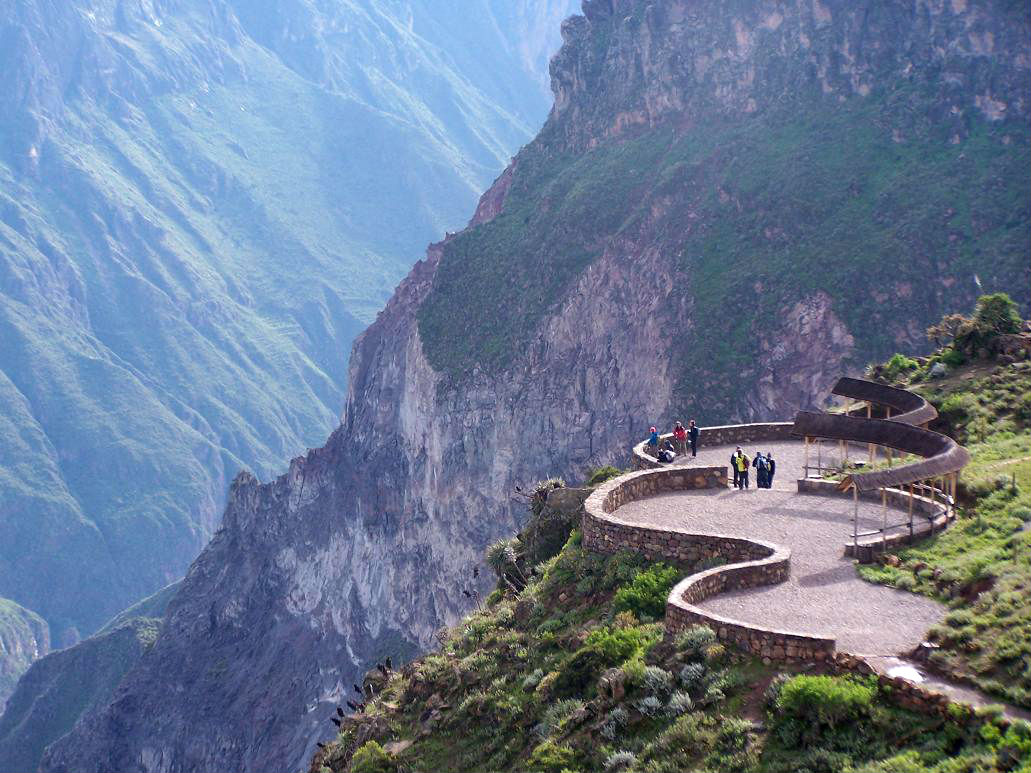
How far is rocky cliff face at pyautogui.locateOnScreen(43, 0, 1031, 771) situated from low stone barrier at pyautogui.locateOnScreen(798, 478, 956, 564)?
170 ft

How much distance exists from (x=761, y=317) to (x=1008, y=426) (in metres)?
54.2

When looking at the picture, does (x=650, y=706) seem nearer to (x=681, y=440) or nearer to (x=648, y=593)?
(x=648, y=593)

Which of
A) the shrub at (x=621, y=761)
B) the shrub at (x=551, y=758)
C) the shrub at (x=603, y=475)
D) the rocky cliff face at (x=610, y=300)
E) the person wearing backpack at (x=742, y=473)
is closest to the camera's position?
the shrub at (x=621, y=761)

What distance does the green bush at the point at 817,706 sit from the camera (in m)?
14.8

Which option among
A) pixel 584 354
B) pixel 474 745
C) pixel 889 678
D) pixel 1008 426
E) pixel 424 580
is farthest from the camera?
pixel 424 580

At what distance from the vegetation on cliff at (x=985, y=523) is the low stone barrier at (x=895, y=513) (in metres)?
0.28

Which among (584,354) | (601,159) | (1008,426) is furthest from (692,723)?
(601,159)

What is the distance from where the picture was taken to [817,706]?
48.9 feet

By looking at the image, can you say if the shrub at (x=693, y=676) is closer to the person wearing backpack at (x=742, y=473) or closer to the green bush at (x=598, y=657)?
the green bush at (x=598, y=657)

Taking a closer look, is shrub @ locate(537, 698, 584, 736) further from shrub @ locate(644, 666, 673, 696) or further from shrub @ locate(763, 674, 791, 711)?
shrub @ locate(763, 674, 791, 711)

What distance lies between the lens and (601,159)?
10588cm

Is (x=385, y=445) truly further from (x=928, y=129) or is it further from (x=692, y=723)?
(x=692, y=723)

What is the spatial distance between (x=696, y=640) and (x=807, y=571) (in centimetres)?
385

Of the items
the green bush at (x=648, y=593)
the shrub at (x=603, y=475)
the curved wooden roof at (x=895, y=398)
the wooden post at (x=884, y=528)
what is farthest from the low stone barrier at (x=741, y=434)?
the green bush at (x=648, y=593)
